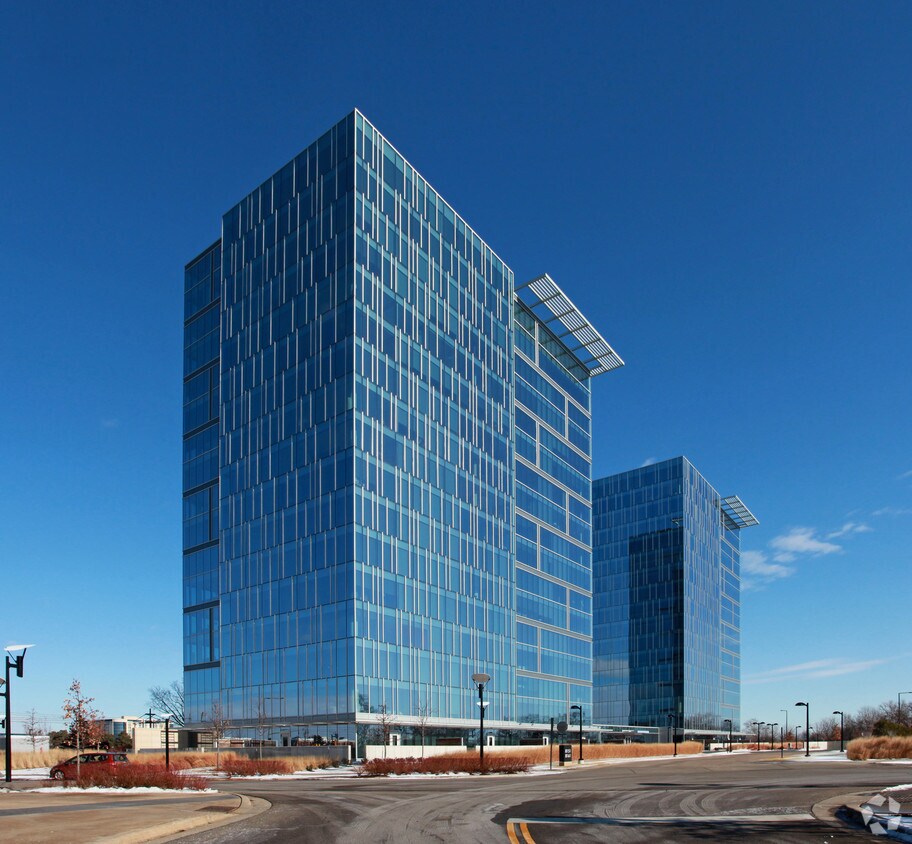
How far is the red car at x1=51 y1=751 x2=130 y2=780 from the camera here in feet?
109

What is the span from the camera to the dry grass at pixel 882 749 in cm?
6353

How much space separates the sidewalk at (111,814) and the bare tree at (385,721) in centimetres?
3738

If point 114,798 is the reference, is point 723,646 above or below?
below

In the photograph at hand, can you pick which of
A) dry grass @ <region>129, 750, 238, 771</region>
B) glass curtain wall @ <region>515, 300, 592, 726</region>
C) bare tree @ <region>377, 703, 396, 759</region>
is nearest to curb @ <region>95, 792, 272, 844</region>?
dry grass @ <region>129, 750, 238, 771</region>

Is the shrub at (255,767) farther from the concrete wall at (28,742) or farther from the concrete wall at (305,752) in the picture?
the concrete wall at (28,742)

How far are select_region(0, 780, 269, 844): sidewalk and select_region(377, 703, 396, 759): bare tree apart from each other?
123 feet

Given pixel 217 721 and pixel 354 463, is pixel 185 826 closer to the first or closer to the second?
pixel 354 463

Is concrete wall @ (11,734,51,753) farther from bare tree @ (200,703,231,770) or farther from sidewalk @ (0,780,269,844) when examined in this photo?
sidewalk @ (0,780,269,844)

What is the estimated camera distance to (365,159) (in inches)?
2847

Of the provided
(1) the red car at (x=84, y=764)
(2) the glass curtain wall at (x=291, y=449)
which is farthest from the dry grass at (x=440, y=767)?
(2) the glass curtain wall at (x=291, y=449)

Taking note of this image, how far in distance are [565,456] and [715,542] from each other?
75351 mm

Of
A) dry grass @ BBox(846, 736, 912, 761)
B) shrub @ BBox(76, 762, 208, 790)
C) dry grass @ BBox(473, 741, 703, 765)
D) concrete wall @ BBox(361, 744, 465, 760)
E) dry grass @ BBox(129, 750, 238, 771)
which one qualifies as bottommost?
dry grass @ BBox(473, 741, 703, 765)

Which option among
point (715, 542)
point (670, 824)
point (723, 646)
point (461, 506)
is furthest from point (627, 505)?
point (670, 824)

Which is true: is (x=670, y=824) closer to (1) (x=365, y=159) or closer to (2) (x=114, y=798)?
(2) (x=114, y=798)
